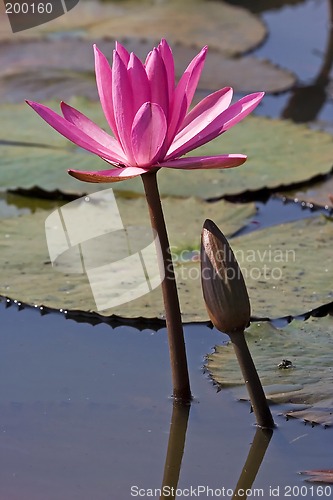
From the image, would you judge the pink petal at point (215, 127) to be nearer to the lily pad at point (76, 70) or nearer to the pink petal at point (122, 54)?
the pink petal at point (122, 54)

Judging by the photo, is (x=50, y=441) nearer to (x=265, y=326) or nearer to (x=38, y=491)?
(x=38, y=491)

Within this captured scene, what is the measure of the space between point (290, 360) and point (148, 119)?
2.02ft

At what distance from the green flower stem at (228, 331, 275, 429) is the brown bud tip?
0.03 metres

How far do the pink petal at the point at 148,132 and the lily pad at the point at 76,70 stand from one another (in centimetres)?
194

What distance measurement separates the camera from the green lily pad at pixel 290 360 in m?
1.72

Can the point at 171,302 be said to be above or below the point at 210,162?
below

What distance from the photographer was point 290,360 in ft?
5.96

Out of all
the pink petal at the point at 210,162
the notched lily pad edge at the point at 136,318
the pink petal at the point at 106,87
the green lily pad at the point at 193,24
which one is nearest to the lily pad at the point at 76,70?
the green lily pad at the point at 193,24

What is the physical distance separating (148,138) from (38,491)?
586 mm

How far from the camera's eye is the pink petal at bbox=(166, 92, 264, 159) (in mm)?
1523

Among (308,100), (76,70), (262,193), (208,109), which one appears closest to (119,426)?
(208,109)

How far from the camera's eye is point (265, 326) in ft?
6.34

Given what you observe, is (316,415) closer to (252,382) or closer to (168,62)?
(252,382)

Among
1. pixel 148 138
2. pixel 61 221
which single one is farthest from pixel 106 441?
pixel 61 221
